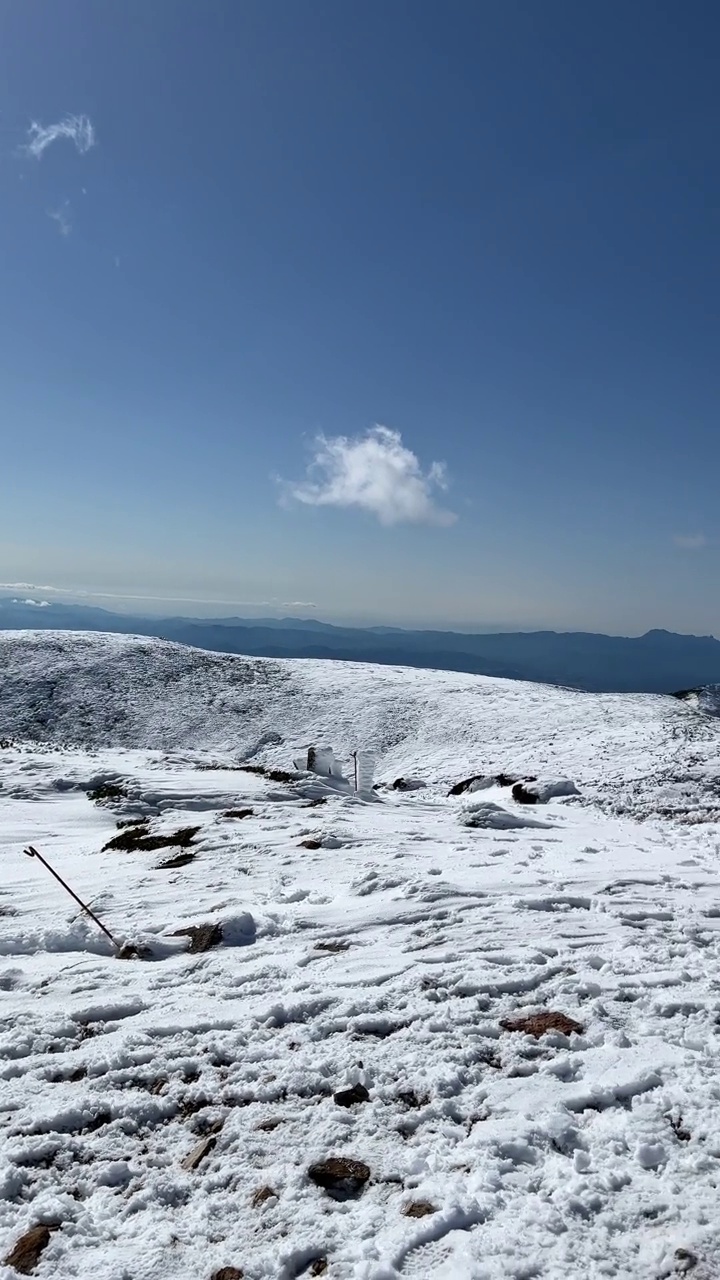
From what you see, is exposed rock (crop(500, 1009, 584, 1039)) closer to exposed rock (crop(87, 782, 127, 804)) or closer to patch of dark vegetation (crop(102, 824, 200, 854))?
patch of dark vegetation (crop(102, 824, 200, 854))

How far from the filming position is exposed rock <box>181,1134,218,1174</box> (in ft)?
14.0

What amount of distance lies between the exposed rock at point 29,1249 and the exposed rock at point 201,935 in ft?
13.6

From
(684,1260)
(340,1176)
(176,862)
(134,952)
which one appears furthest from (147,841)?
(684,1260)

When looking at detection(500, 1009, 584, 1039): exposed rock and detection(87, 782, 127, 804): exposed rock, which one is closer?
detection(500, 1009, 584, 1039): exposed rock

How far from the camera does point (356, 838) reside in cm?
1306

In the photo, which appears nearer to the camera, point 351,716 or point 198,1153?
point 198,1153

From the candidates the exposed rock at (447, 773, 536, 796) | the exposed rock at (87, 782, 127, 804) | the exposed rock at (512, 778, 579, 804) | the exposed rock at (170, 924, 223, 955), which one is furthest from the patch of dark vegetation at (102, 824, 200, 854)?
the exposed rock at (447, 773, 536, 796)

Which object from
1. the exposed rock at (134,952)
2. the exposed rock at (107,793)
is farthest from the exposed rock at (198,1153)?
the exposed rock at (107,793)

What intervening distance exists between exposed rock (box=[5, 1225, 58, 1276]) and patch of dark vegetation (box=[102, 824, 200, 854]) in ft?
30.4

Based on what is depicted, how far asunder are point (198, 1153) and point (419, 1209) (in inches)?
63.8

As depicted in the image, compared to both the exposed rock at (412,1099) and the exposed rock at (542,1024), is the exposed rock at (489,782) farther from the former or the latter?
the exposed rock at (412,1099)

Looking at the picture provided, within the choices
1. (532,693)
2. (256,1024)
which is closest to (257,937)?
(256,1024)

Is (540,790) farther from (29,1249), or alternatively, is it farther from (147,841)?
(29,1249)

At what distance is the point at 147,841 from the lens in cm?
1338
